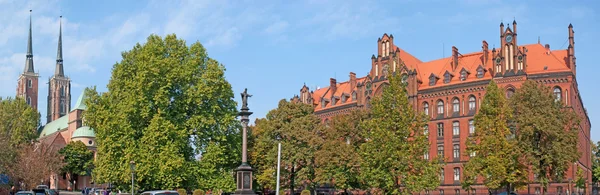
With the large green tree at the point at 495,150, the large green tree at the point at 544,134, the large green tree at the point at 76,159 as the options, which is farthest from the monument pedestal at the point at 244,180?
the large green tree at the point at 76,159

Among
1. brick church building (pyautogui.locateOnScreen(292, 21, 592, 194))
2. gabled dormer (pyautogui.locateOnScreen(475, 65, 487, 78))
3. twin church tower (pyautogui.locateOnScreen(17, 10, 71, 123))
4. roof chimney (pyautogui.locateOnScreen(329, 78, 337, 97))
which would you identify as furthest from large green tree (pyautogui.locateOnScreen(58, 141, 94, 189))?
twin church tower (pyautogui.locateOnScreen(17, 10, 71, 123))

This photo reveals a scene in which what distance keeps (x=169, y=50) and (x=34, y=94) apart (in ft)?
486

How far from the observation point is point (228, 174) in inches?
1978

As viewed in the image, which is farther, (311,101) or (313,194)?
(311,101)

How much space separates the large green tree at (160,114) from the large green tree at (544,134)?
2380 cm

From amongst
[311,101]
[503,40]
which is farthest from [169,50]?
[311,101]

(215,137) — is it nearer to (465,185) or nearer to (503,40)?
(465,185)

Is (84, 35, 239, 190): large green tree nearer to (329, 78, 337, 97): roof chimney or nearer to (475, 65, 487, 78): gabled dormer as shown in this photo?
(475, 65, 487, 78): gabled dormer

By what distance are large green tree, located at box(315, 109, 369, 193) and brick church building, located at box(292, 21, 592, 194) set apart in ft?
33.4

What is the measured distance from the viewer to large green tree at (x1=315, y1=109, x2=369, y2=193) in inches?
2270

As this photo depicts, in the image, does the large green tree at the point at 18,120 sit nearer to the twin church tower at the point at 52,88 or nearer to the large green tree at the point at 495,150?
the large green tree at the point at 495,150

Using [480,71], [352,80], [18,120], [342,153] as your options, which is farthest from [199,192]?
[18,120]

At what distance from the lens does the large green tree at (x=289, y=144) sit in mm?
61094

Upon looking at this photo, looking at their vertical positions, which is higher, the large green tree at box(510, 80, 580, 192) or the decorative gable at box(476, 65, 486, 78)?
the decorative gable at box(476, 65, 486, 78)
